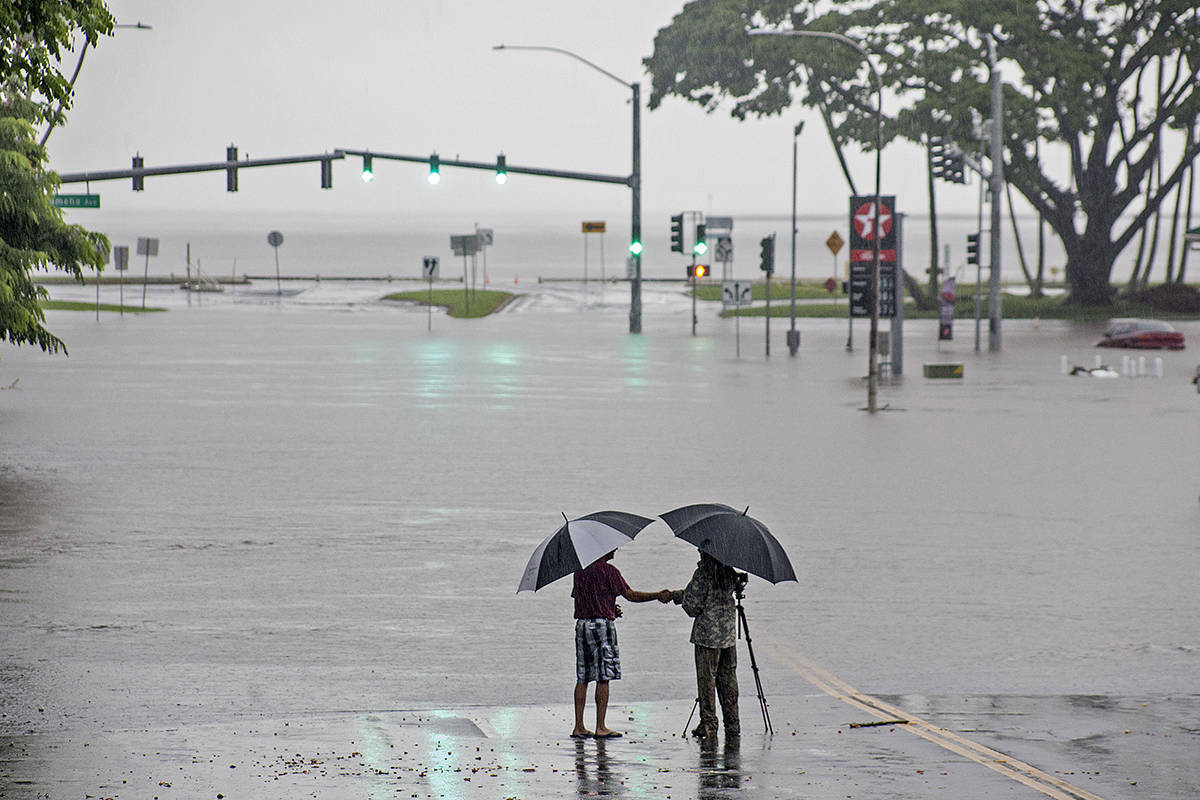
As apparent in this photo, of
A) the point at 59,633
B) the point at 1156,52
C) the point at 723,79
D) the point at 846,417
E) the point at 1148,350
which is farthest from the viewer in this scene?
the point at 723,79

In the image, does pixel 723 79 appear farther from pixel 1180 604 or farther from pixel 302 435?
pixel 1180 604

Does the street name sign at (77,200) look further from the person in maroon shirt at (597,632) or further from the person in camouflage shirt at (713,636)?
the person in camouflage shirt at (713,636)

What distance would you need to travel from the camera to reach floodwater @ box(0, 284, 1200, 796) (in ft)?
35.3

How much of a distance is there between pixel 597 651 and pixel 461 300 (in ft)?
236

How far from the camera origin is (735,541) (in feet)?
28.6

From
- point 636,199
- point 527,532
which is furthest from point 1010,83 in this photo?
point 527,532

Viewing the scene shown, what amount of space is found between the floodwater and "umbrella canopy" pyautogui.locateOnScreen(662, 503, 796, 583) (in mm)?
1938

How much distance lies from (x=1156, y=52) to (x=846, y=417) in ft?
146

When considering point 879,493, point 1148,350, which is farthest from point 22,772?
point 1148,350

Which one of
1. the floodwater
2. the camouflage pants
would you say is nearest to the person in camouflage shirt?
the camouflage pants

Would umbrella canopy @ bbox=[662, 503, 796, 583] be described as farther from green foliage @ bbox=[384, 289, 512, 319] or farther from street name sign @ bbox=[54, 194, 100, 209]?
green foliage @ bbox=[384, 289, 512, 319]

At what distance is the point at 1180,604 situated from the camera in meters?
12.9

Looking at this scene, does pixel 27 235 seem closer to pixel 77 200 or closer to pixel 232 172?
pixel 77 200

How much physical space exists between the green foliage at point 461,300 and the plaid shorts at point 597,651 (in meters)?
60.2
